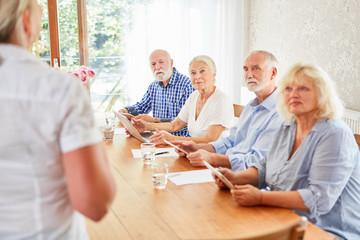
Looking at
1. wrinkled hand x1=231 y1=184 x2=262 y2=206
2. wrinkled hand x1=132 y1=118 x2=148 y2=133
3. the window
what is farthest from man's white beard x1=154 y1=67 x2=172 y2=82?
wrinkled hand x1=231 y1=184 x2=262 y2=206

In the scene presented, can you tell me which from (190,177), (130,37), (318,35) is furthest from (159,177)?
(130,37)

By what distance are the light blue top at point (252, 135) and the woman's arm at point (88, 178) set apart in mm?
1257

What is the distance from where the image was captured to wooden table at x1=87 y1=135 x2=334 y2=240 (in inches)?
47.6

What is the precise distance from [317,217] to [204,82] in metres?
1.39

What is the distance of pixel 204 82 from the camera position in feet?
8.90

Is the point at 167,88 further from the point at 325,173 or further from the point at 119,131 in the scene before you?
the point at 325,173

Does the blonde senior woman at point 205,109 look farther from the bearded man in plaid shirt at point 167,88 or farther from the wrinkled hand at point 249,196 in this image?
the wrinkled hand at point 249,196

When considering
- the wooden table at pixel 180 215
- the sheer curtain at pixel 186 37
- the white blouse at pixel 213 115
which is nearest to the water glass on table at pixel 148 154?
the wooden table at pixel 180 215

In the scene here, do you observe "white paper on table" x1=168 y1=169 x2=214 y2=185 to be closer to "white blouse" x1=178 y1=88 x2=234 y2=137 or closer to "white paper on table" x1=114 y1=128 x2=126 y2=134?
"white blouse" x1=178 y1=88 x2=234 y2=137

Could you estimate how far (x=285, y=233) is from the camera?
0.87 m

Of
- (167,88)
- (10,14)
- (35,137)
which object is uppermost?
(10,14)

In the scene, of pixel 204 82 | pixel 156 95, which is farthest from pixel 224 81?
pixel 204 82

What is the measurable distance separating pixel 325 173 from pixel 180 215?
568mm

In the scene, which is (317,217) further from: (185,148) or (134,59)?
(134,59)
